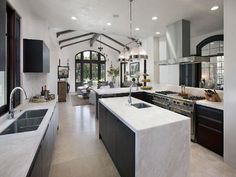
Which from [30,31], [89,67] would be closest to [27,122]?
[30,31]

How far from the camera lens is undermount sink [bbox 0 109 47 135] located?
1.90 metres

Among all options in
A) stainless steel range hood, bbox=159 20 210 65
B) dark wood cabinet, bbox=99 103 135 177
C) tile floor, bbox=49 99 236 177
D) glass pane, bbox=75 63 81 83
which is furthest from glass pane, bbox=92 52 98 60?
dark wood cabinet, bbox=99 103 135 177

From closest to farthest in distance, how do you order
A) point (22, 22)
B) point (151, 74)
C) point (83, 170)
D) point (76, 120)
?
point (83, 170) → point (22, 22) → point (76, 120) → point (151, 74)

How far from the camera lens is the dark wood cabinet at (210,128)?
8.50ft

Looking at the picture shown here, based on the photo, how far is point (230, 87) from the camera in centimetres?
230

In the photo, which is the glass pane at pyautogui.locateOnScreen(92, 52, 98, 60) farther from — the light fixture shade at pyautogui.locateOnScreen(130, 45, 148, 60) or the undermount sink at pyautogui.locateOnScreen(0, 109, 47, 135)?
the undermount sink at pyautogui.locateOnScreen(0, 109, 47, 135)

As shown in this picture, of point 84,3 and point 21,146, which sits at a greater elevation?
point 84,3

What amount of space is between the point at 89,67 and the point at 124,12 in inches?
368

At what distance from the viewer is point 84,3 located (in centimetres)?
312

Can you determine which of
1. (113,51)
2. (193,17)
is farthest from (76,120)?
(113,51)

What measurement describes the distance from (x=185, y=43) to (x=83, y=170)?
391 centimetres

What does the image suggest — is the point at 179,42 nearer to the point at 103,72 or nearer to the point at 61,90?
the point at 61,90

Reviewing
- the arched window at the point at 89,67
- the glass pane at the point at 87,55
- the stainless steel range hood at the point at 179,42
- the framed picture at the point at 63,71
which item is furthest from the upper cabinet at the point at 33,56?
the glass pane at the point at 87,55

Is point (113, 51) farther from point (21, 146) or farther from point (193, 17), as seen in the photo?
point (21, 146)
